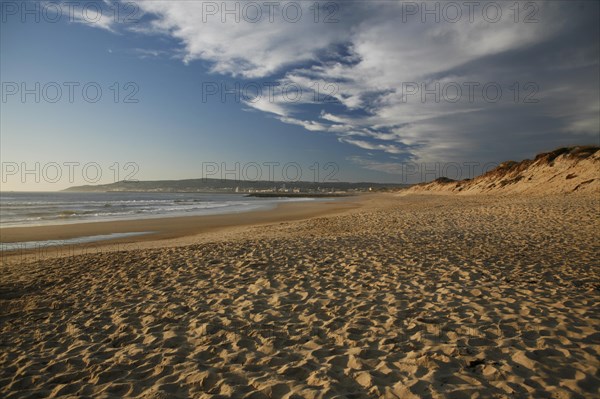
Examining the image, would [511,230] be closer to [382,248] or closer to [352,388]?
[382,248]

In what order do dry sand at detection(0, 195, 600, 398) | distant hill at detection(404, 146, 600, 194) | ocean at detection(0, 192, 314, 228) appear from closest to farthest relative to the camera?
dry sand at detection(0, 195, 600, 398)
ocean at detection(0, 192, 314, 228)
distant hill at detection(404, 146, 600, 194)

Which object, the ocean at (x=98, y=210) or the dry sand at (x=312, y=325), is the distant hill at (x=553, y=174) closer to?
the dry sand at (x=312, y=325)

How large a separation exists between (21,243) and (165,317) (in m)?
14.4

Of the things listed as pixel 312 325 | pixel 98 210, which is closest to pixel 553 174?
pixel 312 325

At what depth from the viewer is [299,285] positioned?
727cm

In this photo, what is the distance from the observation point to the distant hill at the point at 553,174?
27.8m

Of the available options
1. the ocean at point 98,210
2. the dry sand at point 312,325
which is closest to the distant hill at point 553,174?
the dry sand at point 312,325

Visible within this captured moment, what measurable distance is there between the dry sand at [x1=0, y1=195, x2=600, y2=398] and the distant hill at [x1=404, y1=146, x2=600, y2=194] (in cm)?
2365

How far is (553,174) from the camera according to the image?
1315 inches

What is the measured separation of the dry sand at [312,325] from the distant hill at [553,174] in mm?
23654

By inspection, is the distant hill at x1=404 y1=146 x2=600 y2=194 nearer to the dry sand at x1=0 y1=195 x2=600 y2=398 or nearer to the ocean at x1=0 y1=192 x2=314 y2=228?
the dry sand at x1=0 y1=195 x2=600 y2=398

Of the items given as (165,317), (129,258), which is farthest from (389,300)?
(129,258)

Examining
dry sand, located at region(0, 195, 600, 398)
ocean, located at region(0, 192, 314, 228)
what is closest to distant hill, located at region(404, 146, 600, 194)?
dry sand, located at region(0, 195, 600, 398)

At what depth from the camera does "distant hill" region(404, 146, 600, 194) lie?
2779 centimetres
